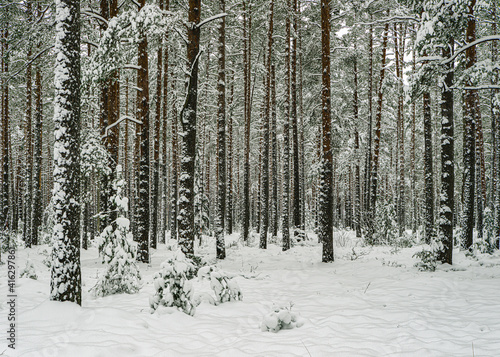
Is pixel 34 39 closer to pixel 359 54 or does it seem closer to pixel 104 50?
pixel 104 50

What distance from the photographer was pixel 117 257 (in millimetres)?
6273

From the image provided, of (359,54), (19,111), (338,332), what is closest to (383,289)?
(338,332)

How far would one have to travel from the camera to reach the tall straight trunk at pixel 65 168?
4918 millimetres

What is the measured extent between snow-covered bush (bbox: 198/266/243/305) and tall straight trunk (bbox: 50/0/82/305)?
7.24ft

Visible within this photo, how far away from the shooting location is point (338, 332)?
4.63 metres

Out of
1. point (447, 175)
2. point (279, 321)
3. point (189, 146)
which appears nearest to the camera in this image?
point (279, 321)

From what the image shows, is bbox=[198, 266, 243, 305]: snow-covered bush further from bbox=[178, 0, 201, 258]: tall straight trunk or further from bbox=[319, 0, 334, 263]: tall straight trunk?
bbox=[319, 0, 334, 263]: tall straight trunk

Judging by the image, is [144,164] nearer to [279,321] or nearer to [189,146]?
[189,146]

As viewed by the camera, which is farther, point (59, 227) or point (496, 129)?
point (496, 129)

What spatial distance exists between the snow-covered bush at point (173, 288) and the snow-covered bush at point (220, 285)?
23.3 inches

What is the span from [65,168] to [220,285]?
11.3 feet

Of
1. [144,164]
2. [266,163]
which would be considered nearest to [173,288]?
[144,164]

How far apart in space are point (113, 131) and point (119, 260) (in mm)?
5567

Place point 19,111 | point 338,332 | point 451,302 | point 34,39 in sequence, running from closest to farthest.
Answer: point 338,332 < point 451,302 < point 34,39 < point 19,111
